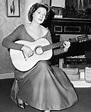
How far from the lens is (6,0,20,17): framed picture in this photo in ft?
10.9

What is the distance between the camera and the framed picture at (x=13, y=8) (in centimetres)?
331

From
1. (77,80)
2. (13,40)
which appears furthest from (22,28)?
(77,80)

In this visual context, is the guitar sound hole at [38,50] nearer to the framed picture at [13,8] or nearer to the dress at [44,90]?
the dress at [44,90]

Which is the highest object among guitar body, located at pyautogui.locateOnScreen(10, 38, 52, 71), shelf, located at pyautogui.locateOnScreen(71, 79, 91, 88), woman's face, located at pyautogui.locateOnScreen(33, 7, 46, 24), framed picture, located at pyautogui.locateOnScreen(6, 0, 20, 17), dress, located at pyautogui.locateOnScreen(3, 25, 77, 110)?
framed picture, located at pyautogui.locateOnScreen(6, 0, 20, 17)

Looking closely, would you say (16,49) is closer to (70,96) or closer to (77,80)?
(70,96)

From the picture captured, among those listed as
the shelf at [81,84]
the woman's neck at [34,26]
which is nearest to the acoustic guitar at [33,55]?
the woman's neck at [34,26]

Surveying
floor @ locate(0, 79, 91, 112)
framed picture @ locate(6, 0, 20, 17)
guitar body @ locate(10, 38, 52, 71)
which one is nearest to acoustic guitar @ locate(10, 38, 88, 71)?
guitar body @ locate(10, 38, 52, 71)

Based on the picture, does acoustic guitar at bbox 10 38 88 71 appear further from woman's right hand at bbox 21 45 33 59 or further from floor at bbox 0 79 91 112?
floor at bbox 0 79 91 112

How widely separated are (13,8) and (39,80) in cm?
180

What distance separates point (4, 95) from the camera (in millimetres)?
2766

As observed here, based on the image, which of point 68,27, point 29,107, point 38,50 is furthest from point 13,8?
point 29,107

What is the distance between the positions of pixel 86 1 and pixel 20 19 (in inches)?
47.0

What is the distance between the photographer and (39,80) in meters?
1.90

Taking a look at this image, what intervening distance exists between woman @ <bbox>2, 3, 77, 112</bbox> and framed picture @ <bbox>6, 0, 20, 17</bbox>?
128 centimetres
